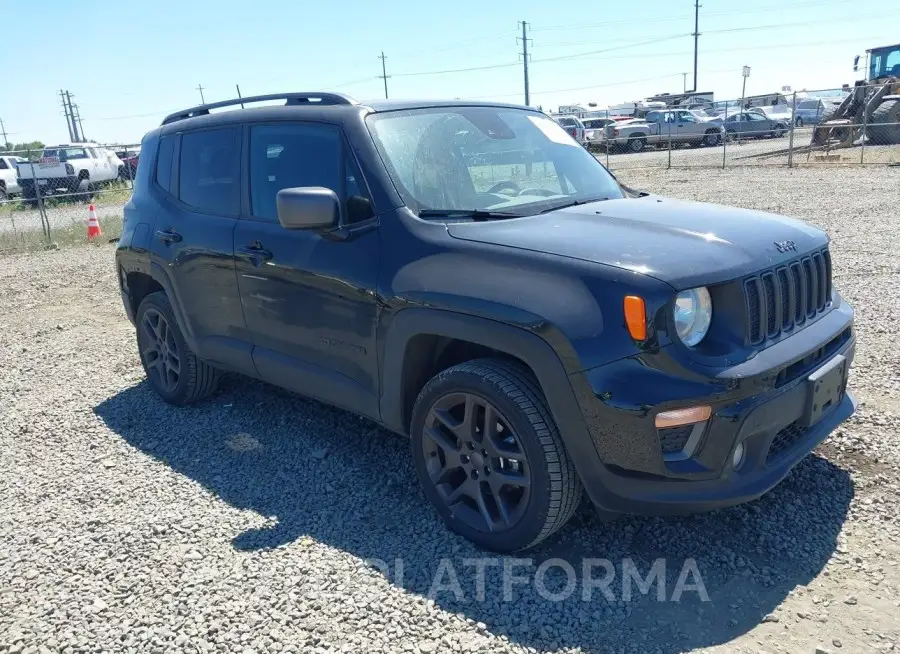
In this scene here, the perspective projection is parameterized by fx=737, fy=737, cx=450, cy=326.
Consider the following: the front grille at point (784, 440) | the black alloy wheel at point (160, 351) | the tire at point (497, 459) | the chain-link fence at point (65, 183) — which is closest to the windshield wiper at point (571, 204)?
the tire at point (497, 459)

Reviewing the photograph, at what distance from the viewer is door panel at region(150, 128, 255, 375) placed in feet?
14.0

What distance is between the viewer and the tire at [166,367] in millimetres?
4930

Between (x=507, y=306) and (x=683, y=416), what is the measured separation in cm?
76

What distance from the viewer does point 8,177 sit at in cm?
2319

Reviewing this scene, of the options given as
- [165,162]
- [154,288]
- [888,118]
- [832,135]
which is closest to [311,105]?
[165,162]

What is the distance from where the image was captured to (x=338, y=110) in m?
3.74

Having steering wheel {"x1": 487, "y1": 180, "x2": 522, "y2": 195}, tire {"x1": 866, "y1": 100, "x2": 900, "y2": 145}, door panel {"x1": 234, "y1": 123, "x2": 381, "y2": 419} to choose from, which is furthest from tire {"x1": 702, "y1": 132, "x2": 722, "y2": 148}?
door panel {"x1": 234, "y1": 123, "x2": 381, "y2": 419}

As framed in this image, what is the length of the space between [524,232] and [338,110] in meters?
1.28

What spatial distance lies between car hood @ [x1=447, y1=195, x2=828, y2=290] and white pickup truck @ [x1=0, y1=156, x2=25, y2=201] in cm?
2397

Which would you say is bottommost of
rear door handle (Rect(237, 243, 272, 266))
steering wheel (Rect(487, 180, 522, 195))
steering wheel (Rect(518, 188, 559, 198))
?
rear door handle (Rect(237, 243, 272, 266))

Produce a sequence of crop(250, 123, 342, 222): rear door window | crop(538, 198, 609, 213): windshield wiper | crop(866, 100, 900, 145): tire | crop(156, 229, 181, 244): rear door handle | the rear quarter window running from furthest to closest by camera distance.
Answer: crop(866, 100, 900, 145): tire
the rear quarter window
crop(156, 229, 181, 244): rear door handle
crop(250, 123, 342, 222): rear door window
crop(538, 198, 609, 213): windshield wiper

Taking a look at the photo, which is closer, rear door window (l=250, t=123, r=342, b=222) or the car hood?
the car hood

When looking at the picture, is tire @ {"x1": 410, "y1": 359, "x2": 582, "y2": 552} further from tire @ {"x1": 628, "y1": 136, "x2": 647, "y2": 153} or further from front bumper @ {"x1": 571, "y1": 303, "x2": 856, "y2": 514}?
tire @ {"x1": 628, "y1": 136, "x2": 647, "y2": 153}

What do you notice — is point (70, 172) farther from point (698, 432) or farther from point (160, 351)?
point (698, 432)
